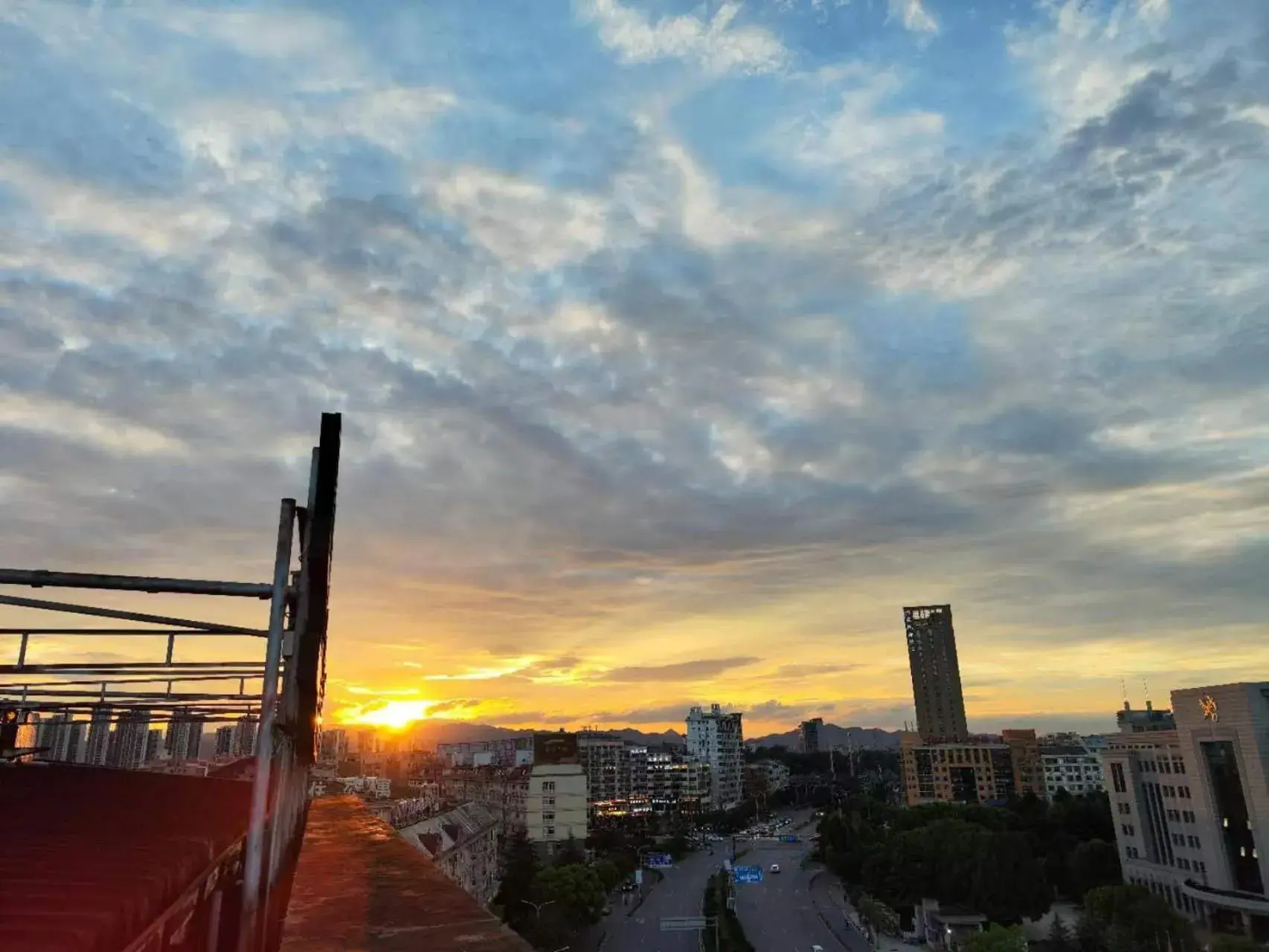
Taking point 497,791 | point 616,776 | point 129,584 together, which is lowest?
point 616,776

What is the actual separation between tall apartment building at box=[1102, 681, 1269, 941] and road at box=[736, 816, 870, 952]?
42.4 ft

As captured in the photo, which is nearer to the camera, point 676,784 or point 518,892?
point 518,892

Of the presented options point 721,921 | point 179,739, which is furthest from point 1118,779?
point 179,739

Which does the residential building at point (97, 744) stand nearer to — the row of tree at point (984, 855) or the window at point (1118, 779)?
the row of tree at point (984, 855)

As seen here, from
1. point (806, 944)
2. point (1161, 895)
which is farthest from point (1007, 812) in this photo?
point (806, 944)

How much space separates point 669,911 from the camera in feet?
135

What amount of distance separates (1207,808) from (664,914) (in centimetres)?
2534

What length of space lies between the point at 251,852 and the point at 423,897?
0.66 m

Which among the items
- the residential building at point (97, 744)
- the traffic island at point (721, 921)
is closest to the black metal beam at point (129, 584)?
the residential building at point (97, 744)

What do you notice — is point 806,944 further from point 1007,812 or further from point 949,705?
point 949,705

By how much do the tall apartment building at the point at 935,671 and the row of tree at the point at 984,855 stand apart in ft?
221

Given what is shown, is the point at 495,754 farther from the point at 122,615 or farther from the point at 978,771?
the point at 122,615

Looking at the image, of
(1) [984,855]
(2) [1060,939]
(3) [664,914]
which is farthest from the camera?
(3) [664,914]

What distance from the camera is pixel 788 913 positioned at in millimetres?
41219
